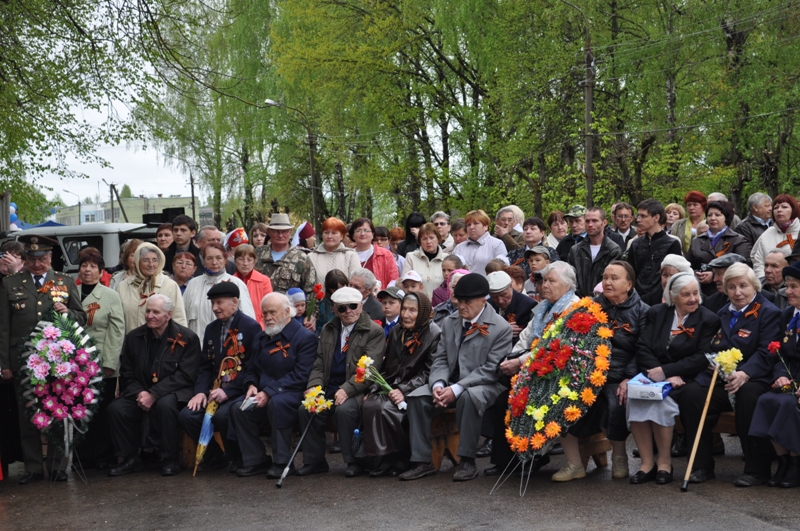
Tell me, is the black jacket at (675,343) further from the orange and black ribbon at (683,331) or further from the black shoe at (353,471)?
the black shoe at (353,471)

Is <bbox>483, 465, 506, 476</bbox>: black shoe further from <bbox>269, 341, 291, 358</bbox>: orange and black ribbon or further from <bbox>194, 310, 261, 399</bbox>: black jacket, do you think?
<bbox>194, 310, 261, 399</bbox>: black jacket

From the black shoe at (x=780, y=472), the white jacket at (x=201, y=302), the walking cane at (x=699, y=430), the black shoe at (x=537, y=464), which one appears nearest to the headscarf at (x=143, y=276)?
the white jacket at (x=201, y=302)

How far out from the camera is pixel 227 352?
859 cm

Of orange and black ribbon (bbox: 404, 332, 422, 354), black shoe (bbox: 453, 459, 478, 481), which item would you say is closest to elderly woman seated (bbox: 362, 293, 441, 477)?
orange and black ribbon (bbox: 404, 332, 422, 354)

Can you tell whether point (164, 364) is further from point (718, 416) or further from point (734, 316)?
point (734, 316)

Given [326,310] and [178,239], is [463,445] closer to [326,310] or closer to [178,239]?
[326,310]

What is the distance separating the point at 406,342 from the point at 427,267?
2839 millimetres

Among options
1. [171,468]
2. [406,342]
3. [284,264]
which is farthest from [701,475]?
[284,264]

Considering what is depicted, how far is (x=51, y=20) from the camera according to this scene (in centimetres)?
1140

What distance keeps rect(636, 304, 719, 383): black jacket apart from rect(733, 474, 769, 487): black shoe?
82 centimetres

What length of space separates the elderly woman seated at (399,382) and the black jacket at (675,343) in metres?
1.82

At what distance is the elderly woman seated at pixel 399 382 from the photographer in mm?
7773

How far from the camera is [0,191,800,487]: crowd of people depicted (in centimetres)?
711

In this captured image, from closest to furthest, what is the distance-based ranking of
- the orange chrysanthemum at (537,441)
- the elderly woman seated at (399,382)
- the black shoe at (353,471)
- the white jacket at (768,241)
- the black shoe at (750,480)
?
the black shoe at (750,480), the orange chrysanthemum at (537,441), the elderly woman seated at (399,382), the black shoe at (353,471), the white jacket at (768,241)
